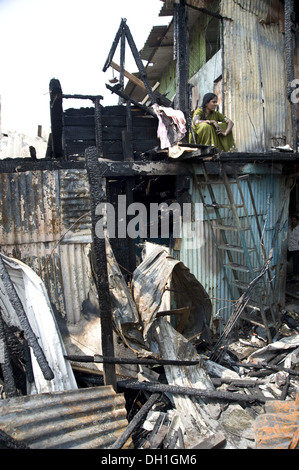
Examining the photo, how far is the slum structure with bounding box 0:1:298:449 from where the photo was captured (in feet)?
10.6

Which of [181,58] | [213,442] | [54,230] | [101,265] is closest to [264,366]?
[213,442]

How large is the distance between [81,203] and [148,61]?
393 inches

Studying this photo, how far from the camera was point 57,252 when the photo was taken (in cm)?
447

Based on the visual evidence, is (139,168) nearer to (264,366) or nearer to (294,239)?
(264,366)

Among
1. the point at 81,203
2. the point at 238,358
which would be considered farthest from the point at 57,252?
the point at 238,358

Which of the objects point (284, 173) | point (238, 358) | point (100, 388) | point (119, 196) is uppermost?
point (284, 173)

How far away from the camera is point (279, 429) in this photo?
10.8 feet

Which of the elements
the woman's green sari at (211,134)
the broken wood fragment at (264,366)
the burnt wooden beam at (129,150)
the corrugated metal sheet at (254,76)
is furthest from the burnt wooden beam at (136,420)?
the corrugated metal sheet at (254,76)

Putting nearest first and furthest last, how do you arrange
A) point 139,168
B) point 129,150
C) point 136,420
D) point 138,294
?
point 136,420 < point 138,294 < point 139,168 < point 129,150

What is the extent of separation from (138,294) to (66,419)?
1.60m

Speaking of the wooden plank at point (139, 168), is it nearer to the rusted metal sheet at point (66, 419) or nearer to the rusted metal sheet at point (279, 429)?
the rusted metal sheet at point (66, 419)

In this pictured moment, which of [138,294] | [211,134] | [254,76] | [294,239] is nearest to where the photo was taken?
[138,294]

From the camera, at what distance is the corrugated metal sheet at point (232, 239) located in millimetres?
6227

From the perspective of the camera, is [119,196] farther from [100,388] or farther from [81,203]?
[100,388]
